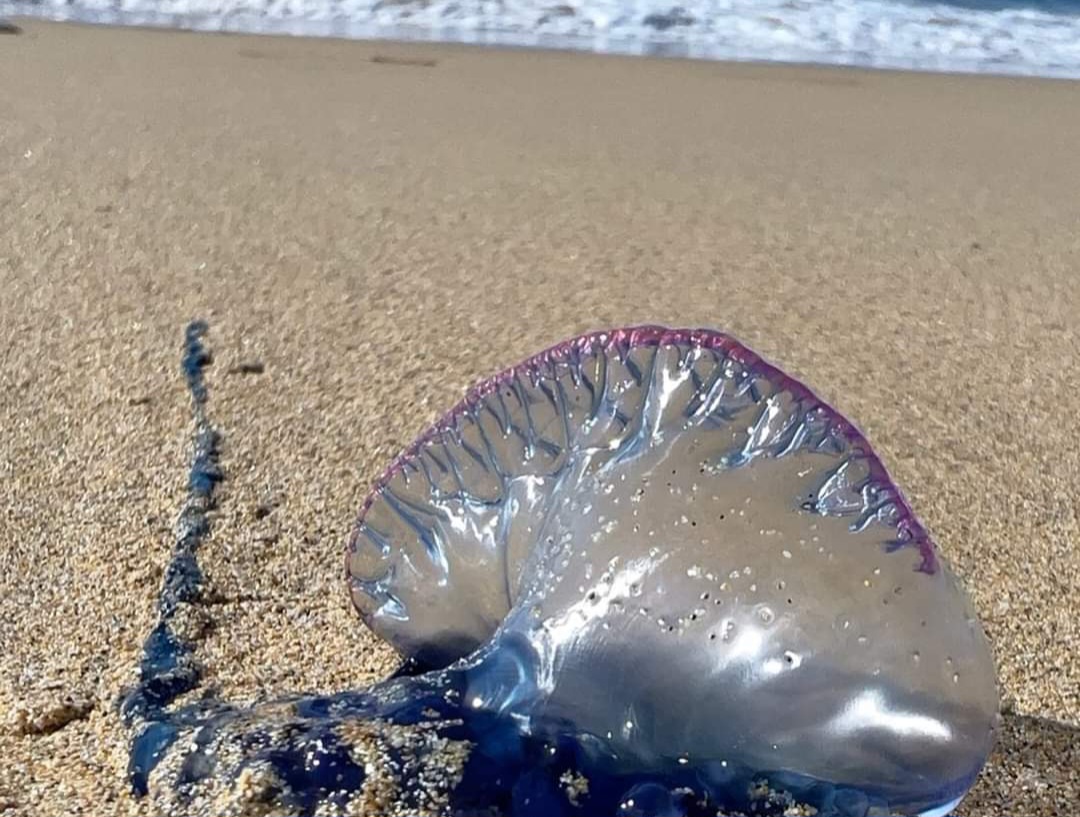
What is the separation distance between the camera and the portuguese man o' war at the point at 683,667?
0.91 m

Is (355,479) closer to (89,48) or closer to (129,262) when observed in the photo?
(129,262)

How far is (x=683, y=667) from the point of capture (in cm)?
96

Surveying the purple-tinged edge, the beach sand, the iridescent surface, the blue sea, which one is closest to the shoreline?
the blue sea

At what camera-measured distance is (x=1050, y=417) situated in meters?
1.84

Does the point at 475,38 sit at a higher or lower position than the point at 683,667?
lower

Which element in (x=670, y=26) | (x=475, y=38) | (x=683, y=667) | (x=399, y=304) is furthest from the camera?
(x=670, y=26)

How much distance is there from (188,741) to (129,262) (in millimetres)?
1351

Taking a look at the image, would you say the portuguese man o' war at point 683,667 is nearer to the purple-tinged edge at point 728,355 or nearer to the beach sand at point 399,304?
the purple-tinged edge at point 728,355

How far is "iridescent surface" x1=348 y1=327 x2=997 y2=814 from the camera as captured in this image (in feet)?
3.07

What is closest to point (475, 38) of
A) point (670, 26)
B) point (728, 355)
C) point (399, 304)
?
point (670, 26)

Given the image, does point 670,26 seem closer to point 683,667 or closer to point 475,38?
point 475,38

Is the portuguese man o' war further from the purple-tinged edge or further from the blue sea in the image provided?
the blue sea

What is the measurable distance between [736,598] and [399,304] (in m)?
1.24

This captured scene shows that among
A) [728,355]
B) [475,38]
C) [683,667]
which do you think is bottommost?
[475,38]
